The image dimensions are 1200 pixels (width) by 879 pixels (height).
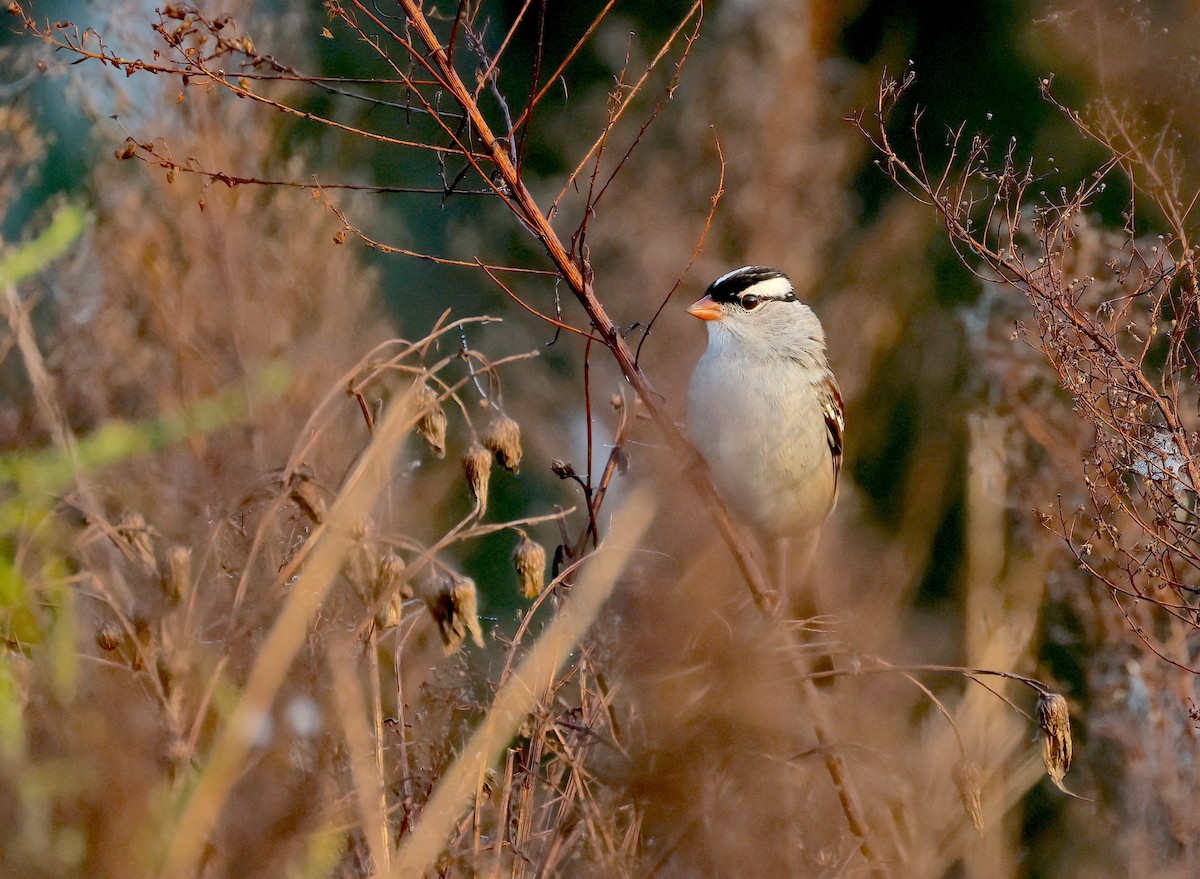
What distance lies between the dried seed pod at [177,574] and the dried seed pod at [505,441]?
0.66m

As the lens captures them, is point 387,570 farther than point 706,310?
No

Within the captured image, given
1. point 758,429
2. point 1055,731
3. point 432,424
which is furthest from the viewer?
point 758,429

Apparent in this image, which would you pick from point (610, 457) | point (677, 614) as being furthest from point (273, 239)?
point (677, 614)

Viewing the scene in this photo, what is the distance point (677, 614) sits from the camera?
7.59ft

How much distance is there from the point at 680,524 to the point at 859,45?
8516mm

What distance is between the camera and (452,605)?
2.25 m

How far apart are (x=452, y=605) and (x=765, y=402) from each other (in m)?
1.83

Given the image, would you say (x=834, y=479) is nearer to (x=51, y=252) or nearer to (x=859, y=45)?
(x=51, y=252)

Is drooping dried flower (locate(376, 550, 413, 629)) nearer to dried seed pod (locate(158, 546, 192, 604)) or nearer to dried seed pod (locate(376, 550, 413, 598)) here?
dried seed pod (locate(376, 550, 413, 598))

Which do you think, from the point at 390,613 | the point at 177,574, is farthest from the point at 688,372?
the point at 177,574

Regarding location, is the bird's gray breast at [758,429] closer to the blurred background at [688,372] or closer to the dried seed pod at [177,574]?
the blurred background at [688,372]

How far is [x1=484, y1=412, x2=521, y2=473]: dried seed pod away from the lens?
8.09 ft

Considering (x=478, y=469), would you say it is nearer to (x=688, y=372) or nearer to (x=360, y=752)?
(x=360, y=752)

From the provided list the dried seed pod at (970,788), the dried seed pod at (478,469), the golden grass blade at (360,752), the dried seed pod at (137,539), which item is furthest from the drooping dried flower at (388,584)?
the dried seed pod at (970,788)
